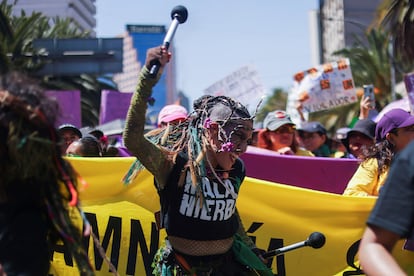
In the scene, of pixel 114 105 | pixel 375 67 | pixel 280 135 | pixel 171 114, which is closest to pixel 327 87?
pixel 280 135

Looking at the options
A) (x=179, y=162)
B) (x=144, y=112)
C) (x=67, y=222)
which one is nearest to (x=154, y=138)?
(x=179, y=162)

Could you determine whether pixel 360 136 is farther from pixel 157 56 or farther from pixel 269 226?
pixel 157 56

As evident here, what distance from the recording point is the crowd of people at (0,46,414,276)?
6.89 feet

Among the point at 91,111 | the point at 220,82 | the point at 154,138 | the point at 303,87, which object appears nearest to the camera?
the point at 154,138

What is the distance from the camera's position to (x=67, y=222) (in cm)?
236

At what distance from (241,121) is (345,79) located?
6860mm

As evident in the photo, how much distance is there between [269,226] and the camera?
15.5 ft

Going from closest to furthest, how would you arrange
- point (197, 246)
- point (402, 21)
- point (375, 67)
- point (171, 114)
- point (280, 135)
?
1. point (197, 246)
2. point (171, 114)
3. point (280, 135)
4. point (402, 21)
5. point (375, 67)

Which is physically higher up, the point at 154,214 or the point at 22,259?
the point at 22,259

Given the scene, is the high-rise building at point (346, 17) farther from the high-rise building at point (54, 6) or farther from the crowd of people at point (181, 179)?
the crowd of people at point (181, 179)

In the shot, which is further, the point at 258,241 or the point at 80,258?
the point at 258,241

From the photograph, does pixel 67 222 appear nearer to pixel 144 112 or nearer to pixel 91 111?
pixel 144 112

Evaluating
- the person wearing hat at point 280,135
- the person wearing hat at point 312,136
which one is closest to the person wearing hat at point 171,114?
the person wearing hat at point 280,135

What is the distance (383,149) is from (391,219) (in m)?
2.35
